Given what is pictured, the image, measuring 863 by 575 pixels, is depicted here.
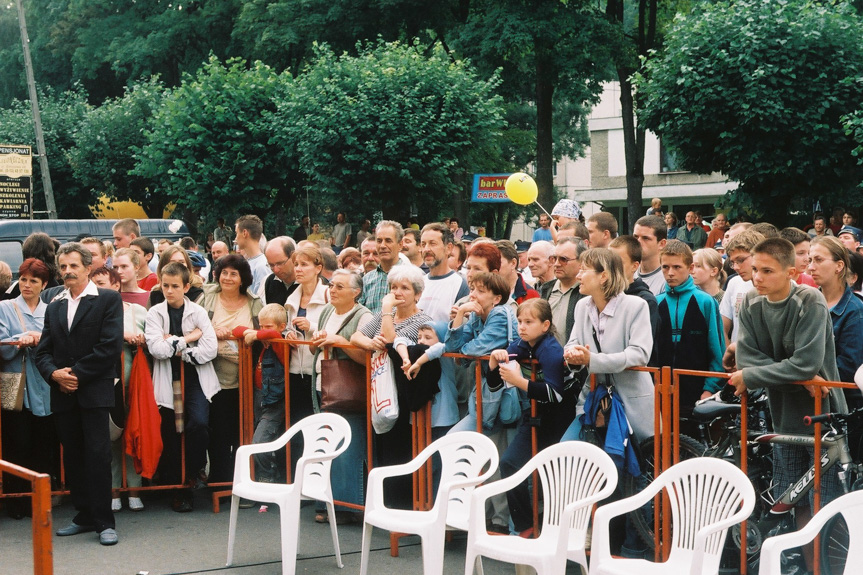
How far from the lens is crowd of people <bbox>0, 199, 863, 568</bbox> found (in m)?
5.50

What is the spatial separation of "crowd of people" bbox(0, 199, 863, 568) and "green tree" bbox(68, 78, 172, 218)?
86.2ft

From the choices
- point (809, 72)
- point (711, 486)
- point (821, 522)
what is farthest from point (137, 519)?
point (809, 72)

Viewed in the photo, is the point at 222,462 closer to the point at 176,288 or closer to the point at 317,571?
the point at 176,288

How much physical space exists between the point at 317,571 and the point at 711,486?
8.32ft

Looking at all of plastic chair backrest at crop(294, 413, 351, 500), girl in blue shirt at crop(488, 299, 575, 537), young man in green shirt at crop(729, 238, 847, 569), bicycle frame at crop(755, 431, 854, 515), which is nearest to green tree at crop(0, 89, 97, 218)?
plastic chair backrest at crop(294, 413, 351, 500)

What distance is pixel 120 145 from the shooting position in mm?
33438

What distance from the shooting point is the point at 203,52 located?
3441cm

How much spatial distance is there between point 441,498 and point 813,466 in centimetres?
184

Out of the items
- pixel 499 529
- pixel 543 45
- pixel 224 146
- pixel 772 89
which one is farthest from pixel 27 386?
pixel 543 45

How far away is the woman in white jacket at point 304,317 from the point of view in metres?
7.38

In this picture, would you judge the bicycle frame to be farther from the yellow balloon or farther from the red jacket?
the yellow balloon

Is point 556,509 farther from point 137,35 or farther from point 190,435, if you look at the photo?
point 137,35

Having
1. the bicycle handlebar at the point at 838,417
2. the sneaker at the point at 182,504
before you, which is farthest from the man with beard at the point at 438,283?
the bicycle handlebar at the point at 838,417

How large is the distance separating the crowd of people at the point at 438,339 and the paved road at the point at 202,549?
8.1 inches
